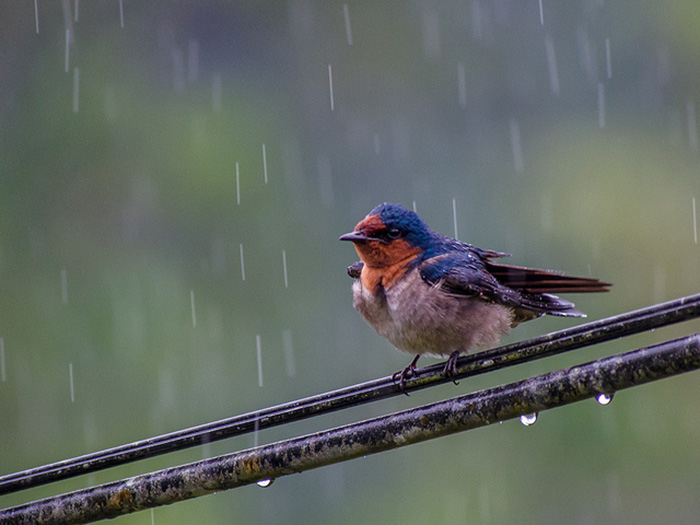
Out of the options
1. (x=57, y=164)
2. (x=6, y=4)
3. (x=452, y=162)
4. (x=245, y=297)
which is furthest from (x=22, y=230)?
(x=452, y=162)

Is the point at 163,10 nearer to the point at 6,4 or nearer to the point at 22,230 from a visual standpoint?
the point at 6,4

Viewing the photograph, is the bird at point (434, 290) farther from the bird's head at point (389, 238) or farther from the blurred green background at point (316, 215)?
the blurred green background at point (316, 215)

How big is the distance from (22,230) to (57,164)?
1.55 m

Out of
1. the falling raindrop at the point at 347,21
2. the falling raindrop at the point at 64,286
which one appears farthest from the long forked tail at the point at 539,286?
the falling raindrop at the point at 347,21

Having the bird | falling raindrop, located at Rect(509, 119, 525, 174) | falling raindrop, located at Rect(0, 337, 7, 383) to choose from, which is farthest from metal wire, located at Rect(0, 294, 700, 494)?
falling raindrop, located at Rect(509, 119, 525, 174)

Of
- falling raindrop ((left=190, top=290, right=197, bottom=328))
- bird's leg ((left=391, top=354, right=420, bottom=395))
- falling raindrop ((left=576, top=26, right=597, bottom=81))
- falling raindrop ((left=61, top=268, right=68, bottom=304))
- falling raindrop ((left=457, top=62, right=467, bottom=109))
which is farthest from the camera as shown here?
falling raindrop ((left=576, top=26, right=597, bottom=81))

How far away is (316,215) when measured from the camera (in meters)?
20.1

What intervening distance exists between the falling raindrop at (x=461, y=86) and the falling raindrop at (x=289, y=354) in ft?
30.9

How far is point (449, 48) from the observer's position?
27406 mm

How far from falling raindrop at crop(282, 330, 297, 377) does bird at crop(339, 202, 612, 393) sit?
11702 mm

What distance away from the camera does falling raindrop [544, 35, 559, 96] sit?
83.0 ft

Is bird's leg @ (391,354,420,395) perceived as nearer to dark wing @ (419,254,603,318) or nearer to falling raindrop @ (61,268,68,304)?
dark wing @ (419,254,603,318)

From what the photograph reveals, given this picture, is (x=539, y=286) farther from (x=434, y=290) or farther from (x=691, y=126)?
(x=691, y=126)

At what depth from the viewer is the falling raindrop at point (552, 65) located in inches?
997
